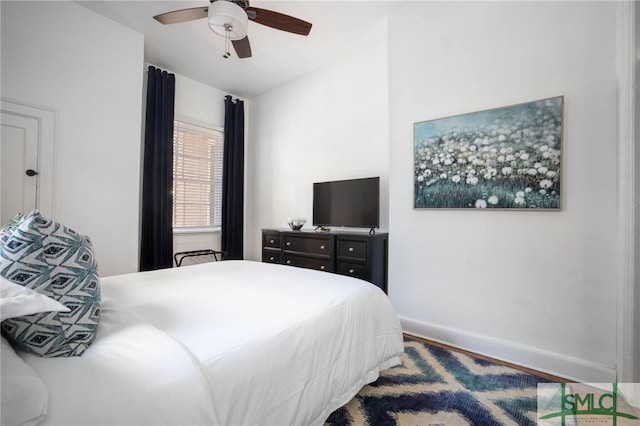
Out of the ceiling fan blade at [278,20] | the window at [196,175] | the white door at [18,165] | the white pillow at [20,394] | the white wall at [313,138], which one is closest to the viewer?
the white pillow at [20,394]

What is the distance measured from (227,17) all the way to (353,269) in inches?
91.5

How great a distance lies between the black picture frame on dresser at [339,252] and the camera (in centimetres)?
275

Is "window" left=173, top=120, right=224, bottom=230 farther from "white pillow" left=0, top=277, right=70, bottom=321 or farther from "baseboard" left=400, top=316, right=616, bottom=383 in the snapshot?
"white pillow" left=0, top=277, right=70, bottom=321

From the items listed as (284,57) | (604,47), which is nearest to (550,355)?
(604,47)

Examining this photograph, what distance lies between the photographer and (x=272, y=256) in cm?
363

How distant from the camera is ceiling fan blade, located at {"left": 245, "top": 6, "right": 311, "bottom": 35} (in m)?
2.17

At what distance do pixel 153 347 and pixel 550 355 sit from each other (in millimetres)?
2396

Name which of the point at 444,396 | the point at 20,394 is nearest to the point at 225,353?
the point at 20,394

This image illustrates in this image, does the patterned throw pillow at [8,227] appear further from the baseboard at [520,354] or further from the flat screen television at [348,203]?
the baseboard at [520,354]

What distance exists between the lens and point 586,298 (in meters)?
1.84

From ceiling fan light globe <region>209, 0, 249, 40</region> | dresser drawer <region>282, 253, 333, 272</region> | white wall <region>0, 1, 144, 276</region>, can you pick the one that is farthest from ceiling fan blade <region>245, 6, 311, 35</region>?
dresser drawer <region>282, 253, 333, 272</region>

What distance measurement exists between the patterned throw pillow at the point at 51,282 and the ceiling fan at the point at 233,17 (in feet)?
6.15

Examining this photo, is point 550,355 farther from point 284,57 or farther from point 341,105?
point 284,57

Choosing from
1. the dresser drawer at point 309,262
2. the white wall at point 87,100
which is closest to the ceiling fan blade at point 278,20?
the white wall at point 87,100
